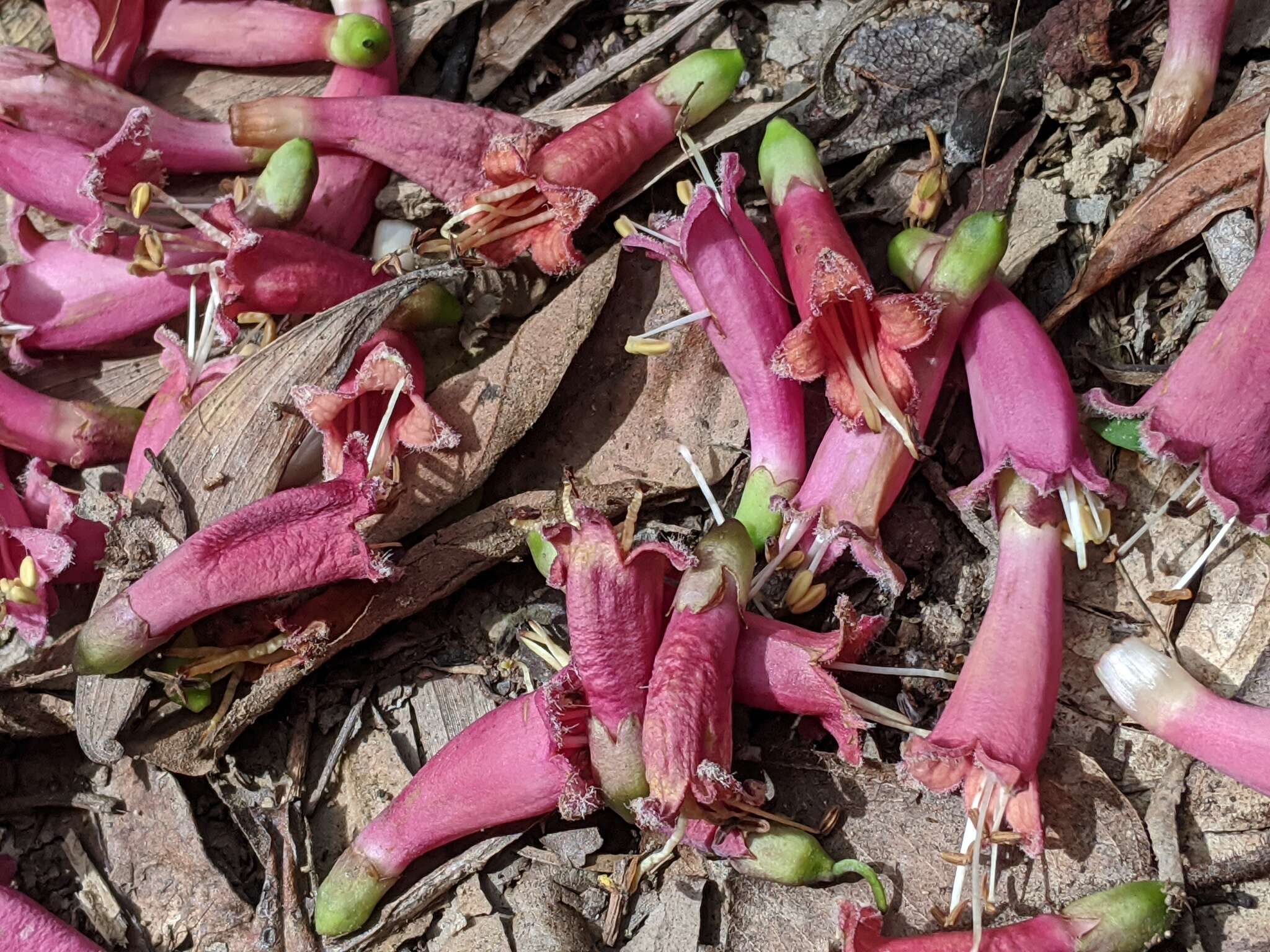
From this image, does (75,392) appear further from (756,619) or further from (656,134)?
(756,619)

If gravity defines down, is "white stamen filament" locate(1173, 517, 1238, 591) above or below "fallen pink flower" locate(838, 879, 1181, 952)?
above

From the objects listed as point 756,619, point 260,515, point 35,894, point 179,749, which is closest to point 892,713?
point 756,619

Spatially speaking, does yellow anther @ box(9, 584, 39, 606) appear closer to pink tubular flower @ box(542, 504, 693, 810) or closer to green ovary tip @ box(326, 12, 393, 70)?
pink tubular flower @ box(542, 504, 693, 810)

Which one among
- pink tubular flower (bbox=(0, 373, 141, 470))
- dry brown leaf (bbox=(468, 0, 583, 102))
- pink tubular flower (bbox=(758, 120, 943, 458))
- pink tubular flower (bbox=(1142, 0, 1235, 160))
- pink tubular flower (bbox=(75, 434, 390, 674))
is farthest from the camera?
dry brown leaf (bbox=(468, 0, 583, 102))

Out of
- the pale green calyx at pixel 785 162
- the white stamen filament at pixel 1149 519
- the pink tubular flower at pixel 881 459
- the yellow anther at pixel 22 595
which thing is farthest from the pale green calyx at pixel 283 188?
the white stamen filament at pixel 1149 519

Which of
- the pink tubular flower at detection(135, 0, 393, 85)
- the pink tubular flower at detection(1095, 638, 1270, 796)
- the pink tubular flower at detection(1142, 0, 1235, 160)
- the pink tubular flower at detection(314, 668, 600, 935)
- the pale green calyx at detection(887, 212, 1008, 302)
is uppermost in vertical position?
the pink tubular flower at detection(1142, 0, 1235, 160)

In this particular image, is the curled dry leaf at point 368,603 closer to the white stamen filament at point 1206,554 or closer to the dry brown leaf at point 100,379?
the dry brown leaf at point 100,379

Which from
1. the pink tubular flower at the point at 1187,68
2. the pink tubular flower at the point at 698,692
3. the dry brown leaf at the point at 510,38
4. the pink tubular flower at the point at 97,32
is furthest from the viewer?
the dry brown leaf at the point at 510,38

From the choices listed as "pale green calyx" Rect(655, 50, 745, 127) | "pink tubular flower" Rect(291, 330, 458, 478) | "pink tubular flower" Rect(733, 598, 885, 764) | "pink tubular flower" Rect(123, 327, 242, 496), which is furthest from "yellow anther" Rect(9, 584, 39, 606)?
"pale green calyx" Rect(655, 50, 745, 127)
